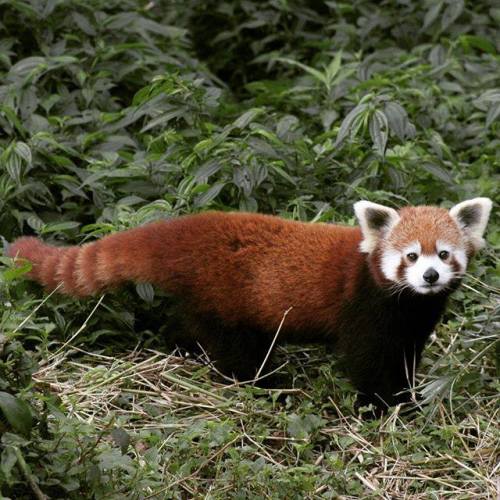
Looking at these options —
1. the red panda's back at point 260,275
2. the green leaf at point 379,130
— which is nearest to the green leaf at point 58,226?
the red panda's back at point 260,275

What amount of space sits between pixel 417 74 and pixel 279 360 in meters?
2.53

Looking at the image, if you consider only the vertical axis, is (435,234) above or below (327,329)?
above

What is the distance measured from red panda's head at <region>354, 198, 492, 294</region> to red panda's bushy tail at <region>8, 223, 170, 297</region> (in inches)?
34.6

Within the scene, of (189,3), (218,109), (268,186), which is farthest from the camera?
(189,3)

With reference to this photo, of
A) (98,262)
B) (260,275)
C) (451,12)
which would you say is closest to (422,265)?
(260,275)

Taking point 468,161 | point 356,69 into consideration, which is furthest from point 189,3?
point 468,161

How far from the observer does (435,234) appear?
13.6ft

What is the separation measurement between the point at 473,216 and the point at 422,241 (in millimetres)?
290

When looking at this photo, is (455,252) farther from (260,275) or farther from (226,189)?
(226,189)

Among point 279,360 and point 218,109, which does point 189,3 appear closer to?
point 218,109

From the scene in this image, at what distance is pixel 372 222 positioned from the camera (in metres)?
4.21

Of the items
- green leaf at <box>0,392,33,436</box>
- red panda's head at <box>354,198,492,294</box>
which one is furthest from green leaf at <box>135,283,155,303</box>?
green leaf at <box>0,392,33,436</box>

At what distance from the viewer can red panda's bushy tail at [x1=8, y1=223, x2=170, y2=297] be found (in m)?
4.34

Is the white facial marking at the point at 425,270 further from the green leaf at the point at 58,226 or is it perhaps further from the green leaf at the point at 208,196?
the green leaf at the point at 58,226
